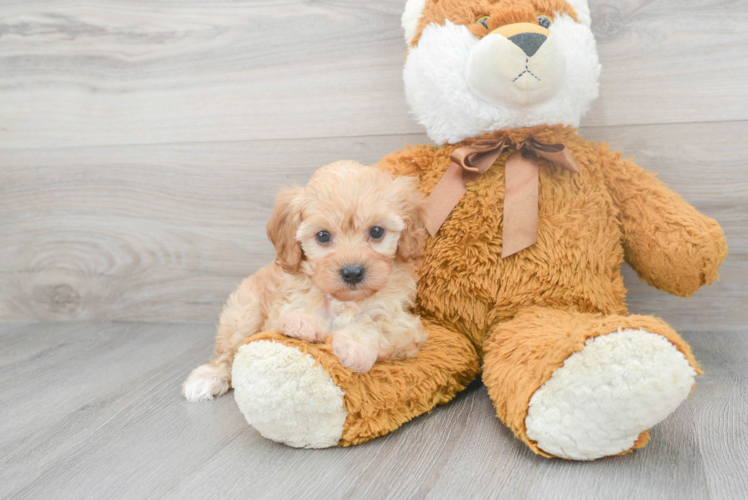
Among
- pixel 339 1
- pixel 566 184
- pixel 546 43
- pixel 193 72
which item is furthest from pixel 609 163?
pixel 193 72

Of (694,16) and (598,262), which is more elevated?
(694,16)

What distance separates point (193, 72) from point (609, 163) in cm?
122

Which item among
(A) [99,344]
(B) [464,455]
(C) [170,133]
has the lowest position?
(A) [99,344]

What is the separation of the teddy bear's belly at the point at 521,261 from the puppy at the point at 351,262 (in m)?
0.09

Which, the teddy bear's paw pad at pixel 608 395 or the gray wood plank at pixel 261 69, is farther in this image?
the gray wood plank at pixel 261 69

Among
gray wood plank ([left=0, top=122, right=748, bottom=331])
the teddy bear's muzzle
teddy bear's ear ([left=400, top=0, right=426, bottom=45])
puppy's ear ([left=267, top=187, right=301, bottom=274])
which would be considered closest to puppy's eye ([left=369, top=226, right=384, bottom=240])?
puppy's ear ([left=267, top=187, right=301, bottom=274])

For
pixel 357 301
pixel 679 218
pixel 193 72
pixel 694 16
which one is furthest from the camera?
pixel 193 72

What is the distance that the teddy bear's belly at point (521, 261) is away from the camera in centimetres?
116

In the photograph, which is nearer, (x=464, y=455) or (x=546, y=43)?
(x=464, y=455)

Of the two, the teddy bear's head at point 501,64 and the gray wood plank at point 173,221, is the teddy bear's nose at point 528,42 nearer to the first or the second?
the teddy bear's head at point 501,64

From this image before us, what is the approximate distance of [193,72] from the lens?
1.71 metres

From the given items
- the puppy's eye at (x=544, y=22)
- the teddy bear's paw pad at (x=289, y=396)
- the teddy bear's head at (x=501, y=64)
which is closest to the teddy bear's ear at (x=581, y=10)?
the teddy bear's head at (x=501, y=64)

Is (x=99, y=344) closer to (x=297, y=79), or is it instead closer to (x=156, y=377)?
(x=156, y=377)

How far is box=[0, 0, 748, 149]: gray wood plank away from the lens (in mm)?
1429
